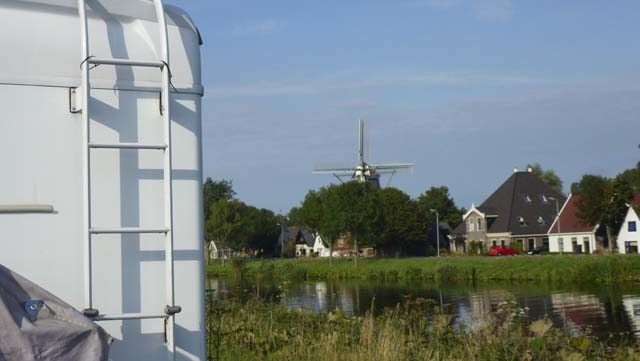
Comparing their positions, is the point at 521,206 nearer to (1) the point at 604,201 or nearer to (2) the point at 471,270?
(1) the point at 604,201

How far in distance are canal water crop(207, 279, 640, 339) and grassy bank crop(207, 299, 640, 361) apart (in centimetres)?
203

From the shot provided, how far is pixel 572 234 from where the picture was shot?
6769 cm

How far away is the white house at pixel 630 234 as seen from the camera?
197ft

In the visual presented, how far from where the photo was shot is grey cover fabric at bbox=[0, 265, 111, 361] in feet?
10.0

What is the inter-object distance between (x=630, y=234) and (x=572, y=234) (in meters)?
7.46

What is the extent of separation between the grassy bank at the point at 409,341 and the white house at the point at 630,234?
52.4 metres

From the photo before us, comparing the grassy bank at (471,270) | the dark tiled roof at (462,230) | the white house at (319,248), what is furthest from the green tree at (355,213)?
the white house at (319,248)

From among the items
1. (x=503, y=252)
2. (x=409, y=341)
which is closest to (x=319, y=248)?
(x=503, y=252)

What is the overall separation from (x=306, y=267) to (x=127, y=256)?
54090mm

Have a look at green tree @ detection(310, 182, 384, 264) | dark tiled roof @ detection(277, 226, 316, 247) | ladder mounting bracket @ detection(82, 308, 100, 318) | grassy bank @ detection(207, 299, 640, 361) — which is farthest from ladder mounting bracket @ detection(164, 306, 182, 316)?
dark tiled roof @ detection(277, 226, 316, 247)

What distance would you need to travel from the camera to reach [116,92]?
145 inches

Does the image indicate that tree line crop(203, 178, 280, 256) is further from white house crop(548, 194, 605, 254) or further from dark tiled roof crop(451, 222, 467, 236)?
white house crop(548, 194, 605, 254)

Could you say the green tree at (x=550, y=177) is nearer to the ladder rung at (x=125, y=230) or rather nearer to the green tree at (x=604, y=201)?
the green tree at (x=604, y=201)

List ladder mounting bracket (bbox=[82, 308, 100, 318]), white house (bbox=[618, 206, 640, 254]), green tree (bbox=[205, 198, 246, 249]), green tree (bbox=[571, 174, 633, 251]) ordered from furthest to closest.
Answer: green tree (bbox=[205, 198, 246, 249]) → white house (bbox=[618, 206, 640, 254]) → green tree (bbox=[571, 174, 633, 251]) → ladder mounting bracket (bbox=[82, 308, 100, 318])
